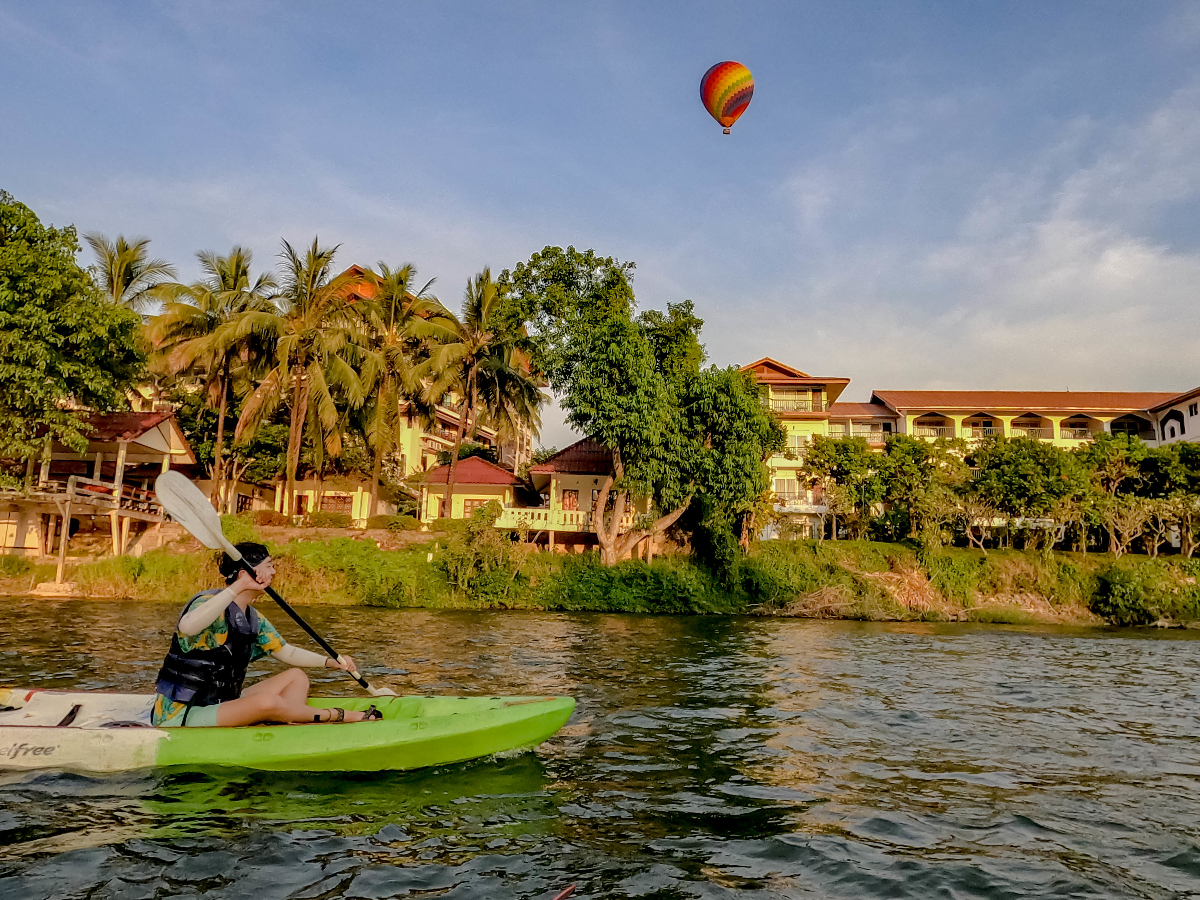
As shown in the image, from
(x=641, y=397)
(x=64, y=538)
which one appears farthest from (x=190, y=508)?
(x=64, y=538)

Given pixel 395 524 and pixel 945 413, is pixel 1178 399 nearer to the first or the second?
pixel 945 413

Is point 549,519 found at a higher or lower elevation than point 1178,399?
lower

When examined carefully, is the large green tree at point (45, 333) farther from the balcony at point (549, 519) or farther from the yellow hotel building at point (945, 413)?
the yellow hotel building at point (945, 413)

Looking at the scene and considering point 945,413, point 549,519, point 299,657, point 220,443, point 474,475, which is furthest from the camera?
point 945,413

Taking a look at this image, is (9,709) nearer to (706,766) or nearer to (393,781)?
(393,781)

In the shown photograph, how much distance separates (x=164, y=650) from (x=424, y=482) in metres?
25.7

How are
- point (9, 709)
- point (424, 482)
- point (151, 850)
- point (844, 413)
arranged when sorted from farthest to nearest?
point (844, 413) < point (424, 482) < point (9, 709) < point (151, 850)

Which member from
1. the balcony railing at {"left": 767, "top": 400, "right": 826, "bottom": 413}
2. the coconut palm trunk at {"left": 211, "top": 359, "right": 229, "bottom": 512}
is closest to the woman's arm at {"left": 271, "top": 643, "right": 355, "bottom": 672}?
the coconut palm trunk at {"left": 211, "top": 359, "right": 229, "bottom": 512}

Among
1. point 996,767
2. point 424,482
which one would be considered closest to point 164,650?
point 996,767

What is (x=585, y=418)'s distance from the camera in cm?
2962

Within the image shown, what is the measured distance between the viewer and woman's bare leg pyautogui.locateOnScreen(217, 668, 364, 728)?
6.81 meters

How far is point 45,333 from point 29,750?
77.0 feet

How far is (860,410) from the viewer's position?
53.1 m

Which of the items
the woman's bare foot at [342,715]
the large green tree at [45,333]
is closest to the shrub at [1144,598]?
the woman's bare foot at [342,715]
